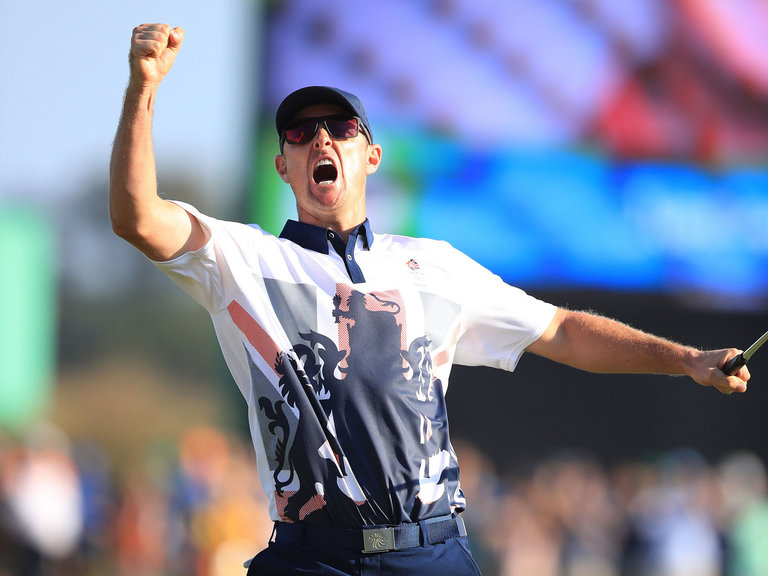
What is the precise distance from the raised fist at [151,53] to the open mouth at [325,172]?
2.79 feet

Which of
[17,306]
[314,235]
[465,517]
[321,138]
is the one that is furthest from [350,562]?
[17,306]

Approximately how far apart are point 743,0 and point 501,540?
8.52 meters

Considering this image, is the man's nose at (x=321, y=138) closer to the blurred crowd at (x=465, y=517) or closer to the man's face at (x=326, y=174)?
the man's face at (x=326, y=174)

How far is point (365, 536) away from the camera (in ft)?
12.9

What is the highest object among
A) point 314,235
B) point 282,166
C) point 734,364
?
point 282,166

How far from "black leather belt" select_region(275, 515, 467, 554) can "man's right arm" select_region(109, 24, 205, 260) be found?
3.60 ft

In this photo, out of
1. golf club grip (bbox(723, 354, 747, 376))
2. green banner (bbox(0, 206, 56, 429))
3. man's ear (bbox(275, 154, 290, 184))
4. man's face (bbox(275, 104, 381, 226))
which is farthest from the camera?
green banner (bbox(0, 206, 56, 429))

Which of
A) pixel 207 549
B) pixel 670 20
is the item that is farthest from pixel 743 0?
pixel 207 549

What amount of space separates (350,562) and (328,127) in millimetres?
1648

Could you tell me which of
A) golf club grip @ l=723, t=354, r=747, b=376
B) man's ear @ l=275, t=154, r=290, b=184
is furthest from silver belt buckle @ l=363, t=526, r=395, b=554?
man's ear @ l=275, t=154, r=290, b=184

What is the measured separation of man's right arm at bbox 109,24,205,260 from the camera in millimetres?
3721

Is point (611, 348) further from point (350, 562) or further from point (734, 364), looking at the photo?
point (350, 562)

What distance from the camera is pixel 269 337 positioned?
4094 mm

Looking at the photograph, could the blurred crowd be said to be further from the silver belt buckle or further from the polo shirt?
the silver belt buckle
